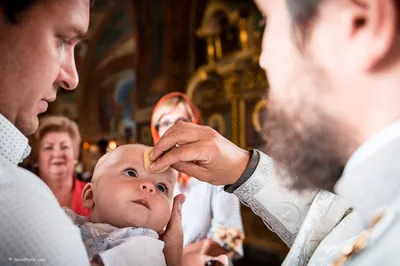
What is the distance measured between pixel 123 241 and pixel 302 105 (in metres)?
0.44

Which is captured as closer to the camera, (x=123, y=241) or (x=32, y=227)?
(x=32, y=227)

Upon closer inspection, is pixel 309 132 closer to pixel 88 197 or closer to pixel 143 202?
pixel 143 202

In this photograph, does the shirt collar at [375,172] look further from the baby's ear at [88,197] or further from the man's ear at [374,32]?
the baby's ear at [88,197]

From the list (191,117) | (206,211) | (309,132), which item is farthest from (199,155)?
(206,211)

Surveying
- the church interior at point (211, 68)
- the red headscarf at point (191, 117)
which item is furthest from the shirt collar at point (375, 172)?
the church interior at point (211, 68)

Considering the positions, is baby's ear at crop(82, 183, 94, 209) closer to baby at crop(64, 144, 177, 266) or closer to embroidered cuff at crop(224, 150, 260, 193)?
baby at crop(64, 144, 177, 266)

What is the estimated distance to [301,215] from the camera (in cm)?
123

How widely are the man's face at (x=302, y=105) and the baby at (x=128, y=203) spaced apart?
0.33m

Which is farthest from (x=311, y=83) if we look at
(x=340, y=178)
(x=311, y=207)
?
(x=311, y=207)

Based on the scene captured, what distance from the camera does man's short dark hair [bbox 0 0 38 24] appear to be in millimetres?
736

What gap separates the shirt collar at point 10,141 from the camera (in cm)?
72

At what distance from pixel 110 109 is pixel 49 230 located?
14.5 m

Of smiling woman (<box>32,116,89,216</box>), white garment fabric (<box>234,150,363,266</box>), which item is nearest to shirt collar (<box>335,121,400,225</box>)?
white garment fabric (<box>234,150,363,266</box>)

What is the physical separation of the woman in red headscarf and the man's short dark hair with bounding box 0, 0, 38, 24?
84 centimetres
